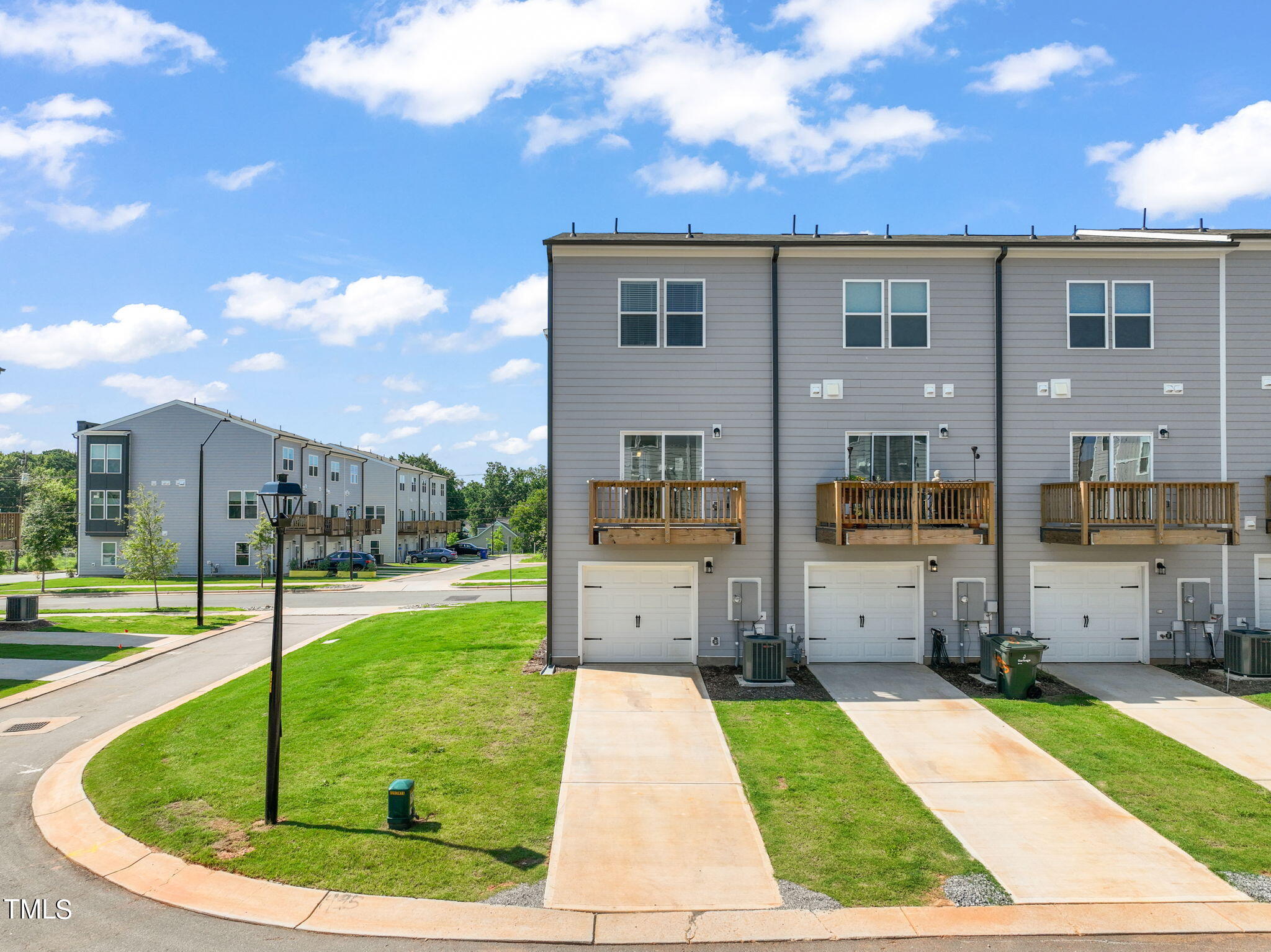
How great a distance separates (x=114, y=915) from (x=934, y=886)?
24.3ft

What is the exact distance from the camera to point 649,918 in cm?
628

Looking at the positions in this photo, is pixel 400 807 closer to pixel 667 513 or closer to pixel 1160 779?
pixel 667 513

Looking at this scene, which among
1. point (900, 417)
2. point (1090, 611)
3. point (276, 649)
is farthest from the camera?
point (1090, 611)

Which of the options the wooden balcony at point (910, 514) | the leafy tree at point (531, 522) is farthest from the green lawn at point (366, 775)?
the leafy tree at point (531, 522)

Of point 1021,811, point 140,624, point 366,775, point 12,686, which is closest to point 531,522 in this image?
point 140,624

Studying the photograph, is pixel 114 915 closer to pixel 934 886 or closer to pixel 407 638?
pixel 934 886

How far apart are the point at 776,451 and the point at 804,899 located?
912 cm

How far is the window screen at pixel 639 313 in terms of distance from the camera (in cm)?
1450

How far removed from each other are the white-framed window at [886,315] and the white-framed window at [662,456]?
3.94m

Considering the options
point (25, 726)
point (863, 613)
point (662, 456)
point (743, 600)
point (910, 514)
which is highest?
point (662, 456)

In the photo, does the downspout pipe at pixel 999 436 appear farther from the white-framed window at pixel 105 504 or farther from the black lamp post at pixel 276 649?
the white-framed window at pixel 105 504

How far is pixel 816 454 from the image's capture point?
47.6 ft

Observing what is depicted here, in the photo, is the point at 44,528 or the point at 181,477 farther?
the point at 181,477

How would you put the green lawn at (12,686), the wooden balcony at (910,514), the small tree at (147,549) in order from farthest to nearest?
the small tree at (147,549), the green lawn at (12,686), the wooden balcony at (910,514)
